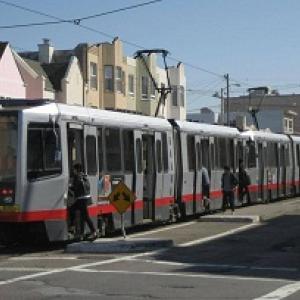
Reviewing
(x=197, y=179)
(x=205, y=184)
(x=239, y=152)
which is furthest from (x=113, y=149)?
(x=239, y=152)

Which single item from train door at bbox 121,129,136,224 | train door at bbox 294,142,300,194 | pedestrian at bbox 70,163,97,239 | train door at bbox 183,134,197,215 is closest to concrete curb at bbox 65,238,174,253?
pedestrian at bbox 70,163,97,239

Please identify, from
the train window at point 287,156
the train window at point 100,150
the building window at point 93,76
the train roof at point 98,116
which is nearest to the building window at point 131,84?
the building window at point 93,76

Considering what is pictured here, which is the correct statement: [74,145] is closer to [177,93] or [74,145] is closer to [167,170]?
[167,170]

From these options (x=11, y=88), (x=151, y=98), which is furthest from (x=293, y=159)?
(x=151, y=98)

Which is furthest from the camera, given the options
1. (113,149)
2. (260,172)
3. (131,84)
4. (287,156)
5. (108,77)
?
(131,84)

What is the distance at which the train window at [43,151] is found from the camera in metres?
16.7

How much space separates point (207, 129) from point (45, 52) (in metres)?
29.3

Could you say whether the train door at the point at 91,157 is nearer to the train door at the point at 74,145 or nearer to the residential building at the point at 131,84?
the train door at the point at 74,145

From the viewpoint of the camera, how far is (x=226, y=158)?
97.4ft

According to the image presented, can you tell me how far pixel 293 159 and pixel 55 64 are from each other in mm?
17582

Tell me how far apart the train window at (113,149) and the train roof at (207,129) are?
5.17 metres

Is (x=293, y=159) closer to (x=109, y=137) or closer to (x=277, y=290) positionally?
(x=109, y=137)

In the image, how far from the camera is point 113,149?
1970 centimetres

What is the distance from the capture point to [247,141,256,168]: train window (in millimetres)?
33125
